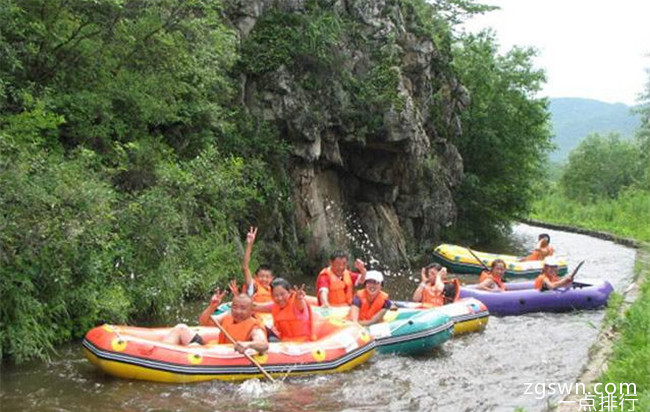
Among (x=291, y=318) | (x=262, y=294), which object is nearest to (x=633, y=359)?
(x=291, y=318)

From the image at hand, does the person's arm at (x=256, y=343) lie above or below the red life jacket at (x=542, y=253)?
above

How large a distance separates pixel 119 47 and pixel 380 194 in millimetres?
10430

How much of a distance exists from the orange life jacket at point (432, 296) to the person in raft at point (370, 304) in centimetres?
151

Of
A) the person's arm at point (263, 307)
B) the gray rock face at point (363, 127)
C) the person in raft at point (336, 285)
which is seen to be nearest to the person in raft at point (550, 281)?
the person in raft at point (336, 285)

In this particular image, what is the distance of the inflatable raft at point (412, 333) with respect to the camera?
31.6 ft

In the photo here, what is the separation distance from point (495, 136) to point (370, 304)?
17.6m

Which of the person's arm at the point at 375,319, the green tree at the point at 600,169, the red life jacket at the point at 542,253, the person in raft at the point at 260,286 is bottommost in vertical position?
the red life jacket at the point at 542,253

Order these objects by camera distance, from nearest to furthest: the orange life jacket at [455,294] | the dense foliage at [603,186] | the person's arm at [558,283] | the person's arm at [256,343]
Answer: the person's arm at [256,343], the orange life jacket at [455,294], the person's arm at [558,283], the dense foliage at [603,186]

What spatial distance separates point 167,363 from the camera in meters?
7.66

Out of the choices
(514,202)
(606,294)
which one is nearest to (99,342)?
(606,294)

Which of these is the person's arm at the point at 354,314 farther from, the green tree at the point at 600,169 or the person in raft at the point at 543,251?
the green tree at the point at 600,169

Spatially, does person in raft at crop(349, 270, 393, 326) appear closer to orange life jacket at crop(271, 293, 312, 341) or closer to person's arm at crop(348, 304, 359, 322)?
person's arm at crop(348, 304, 359, 322)

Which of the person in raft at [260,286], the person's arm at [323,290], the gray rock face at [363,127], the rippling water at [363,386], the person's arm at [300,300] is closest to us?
the rippling water at [363,386]

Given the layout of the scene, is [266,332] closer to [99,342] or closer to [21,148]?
[99,342]
